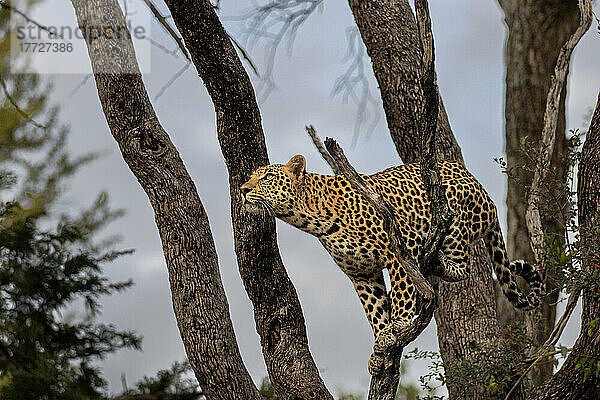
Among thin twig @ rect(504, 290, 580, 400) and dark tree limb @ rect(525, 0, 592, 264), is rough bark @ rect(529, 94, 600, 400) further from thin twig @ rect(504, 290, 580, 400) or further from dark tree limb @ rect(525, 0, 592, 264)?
dark tree limb @ rect(525, 0, 592, 264)

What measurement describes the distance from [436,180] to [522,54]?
2188 millimetres

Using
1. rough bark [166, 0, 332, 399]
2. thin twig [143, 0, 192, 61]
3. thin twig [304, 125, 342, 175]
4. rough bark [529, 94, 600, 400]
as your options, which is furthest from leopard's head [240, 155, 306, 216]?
thin twig [143, 0, 192, 61]

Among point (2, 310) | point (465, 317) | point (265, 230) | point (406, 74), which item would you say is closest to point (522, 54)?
point (406, 74)

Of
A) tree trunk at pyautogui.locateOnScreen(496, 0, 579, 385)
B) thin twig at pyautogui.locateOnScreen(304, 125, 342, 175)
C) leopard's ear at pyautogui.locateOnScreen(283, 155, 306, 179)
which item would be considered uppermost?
tree trunk at pyautogui.locateOnScreen(496, 0, 579, 385)

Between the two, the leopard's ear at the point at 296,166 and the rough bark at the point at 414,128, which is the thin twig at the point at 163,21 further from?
the leopard's ear at the point at 296,166

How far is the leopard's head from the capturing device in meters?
2.43

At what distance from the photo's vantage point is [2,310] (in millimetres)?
3920

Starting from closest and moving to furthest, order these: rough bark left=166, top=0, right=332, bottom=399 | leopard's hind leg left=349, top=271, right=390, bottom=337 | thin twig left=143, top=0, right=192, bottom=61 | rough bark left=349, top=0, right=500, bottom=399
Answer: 1. leopard's hind leg left=349, top=271, right=390, bottom=337
2. rough bark left=166, top=0, right=332, bottom=399
3. rough bark left=349, top=0, right=500, bottom=399
4. thin twig left=143, top=0, right=192, bottom=61

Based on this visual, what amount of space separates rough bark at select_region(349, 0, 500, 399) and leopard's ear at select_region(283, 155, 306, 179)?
0.95 meters

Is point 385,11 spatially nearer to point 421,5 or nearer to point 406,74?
point 406,74

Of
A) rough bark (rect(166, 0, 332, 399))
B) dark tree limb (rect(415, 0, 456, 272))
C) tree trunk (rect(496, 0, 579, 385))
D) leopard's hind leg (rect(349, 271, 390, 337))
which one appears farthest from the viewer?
tree trunk (rect(496, 0, 579, 385))

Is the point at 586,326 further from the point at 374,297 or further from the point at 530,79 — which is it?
the point at 530,79

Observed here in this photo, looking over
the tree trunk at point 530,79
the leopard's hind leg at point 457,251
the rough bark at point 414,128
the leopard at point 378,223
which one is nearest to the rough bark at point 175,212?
the leopard at point 378,223

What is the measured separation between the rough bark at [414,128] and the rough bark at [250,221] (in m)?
0.60
